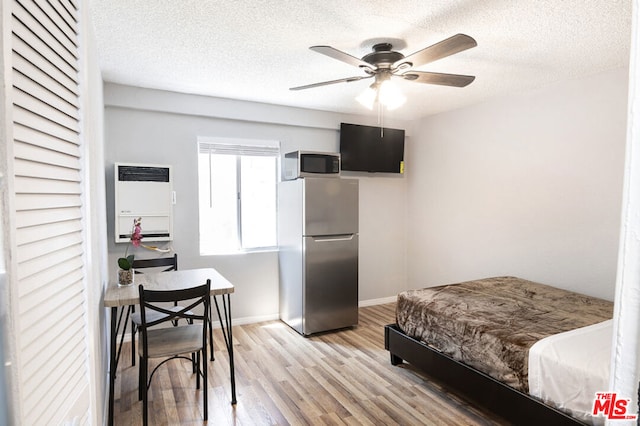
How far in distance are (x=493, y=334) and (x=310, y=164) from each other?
239cm

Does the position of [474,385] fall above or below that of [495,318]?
below

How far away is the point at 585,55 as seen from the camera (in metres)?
2.74

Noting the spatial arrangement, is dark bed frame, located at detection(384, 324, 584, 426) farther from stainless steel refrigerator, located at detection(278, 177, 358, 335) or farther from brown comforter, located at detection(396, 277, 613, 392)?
stainless steel refrigerator, located at detection(278, 177, 358, 335)

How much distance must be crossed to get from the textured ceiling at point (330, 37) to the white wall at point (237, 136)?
33 centimetres

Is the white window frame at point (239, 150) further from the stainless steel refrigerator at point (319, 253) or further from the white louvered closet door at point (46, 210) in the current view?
the white louvered closet door at point (46, 210)

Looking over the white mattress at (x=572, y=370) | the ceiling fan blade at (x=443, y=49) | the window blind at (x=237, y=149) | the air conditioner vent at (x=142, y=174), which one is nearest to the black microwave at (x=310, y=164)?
the window blind at (x=237, y=149)

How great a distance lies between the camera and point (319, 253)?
154 inches

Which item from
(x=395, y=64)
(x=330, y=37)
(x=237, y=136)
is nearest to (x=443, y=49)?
(x=395, y=64)

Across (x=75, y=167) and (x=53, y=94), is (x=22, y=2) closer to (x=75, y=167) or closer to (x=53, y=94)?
(x=53, y=94)

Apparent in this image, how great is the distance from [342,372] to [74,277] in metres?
2.36

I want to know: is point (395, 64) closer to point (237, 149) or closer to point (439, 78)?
point (439, 78)

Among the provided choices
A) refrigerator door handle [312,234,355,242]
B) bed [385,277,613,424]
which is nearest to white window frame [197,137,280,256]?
refrigerator door handle [312,234,355,242]

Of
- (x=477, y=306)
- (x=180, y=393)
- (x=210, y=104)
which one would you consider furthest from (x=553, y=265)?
(x=210, y=104)

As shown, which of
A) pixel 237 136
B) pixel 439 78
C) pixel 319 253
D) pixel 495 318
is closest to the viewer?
pixel 439 78
